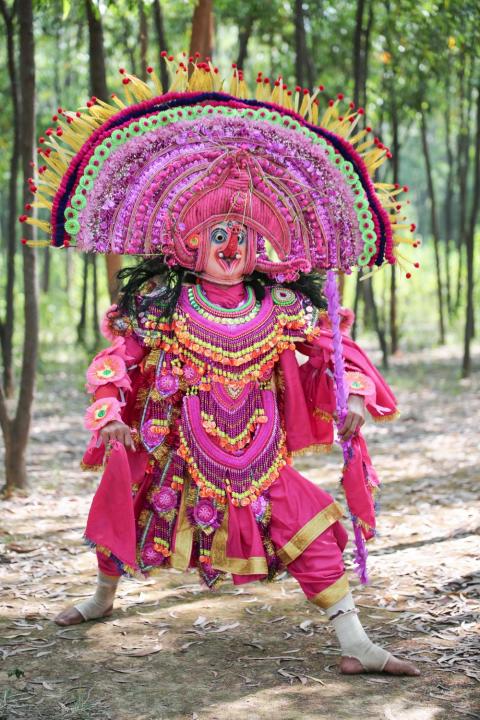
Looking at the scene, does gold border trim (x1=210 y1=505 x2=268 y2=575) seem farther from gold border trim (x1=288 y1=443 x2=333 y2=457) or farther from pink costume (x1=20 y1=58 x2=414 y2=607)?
gold border trim (x1=288 y1=443 x2=333 y2=457)

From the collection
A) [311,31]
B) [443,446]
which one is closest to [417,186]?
[311,31]

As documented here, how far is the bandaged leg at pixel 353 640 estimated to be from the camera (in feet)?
9.40

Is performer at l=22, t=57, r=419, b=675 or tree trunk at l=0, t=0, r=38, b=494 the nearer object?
performer at l=22, t=57, r=419, b=675

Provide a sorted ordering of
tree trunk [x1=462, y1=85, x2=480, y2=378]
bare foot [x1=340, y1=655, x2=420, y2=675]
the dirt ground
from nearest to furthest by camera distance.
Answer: the dirt ground, bare foot [x1=340, y1=655, x2=420, y2=675], tree trunk [x1=462, y1=85, x2=480, y2=378]

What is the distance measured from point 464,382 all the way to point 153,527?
6.75 metres

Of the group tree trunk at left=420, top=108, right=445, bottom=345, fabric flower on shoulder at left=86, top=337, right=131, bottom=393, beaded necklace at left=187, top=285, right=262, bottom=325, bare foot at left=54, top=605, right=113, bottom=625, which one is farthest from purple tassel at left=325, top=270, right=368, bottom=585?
tree trunk at left=420, top=108, right=445, bottom=345

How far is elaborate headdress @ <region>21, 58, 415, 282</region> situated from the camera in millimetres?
2975

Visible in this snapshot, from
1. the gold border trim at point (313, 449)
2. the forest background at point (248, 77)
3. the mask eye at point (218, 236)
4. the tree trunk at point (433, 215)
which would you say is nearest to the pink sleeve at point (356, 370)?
the gold border trim at point (313, 449)

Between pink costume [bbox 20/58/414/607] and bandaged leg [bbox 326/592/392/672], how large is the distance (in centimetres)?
5

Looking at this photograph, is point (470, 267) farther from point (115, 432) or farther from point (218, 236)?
point (115, 432)

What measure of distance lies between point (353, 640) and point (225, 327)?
108 cm

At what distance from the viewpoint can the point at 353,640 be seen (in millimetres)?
2891

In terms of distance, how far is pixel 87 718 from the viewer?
2549 millimetres

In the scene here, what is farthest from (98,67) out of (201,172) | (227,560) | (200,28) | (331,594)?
(331,594)
